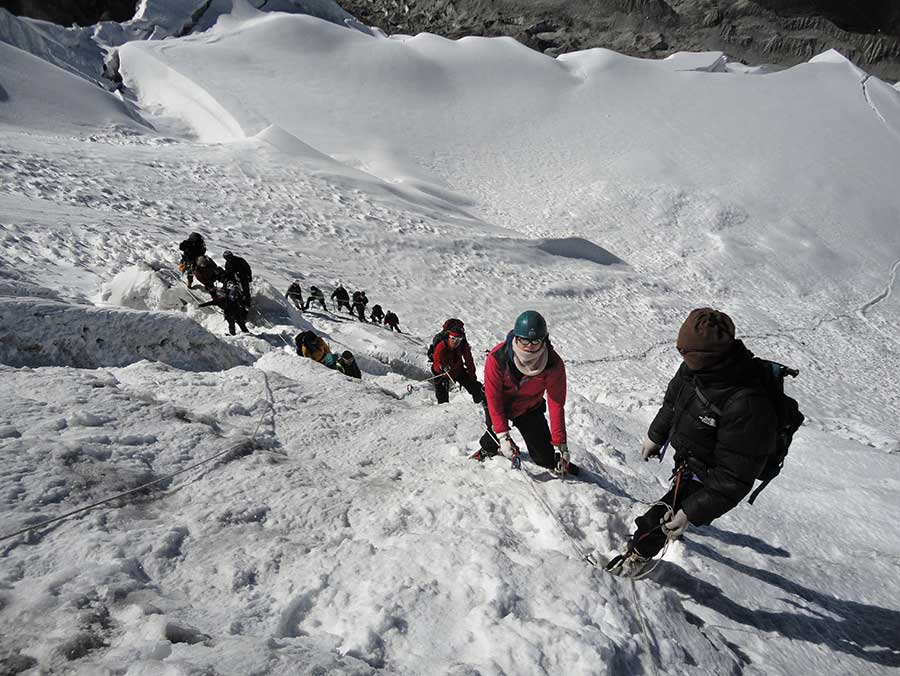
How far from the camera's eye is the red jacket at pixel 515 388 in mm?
3373

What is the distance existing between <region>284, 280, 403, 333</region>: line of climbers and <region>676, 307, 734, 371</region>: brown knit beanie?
1004cm

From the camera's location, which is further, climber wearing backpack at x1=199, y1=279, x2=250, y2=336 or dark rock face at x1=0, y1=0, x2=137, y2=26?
dark rock face at x1=0, y1=0, x2=137, y2=26

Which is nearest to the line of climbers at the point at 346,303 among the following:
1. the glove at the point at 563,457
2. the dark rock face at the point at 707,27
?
the glove at the point at 563,457

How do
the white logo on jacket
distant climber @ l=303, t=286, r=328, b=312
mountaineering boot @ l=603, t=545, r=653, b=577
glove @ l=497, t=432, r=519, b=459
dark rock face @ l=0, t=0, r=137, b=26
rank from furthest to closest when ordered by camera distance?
dark rock face @ l=0, t=0, r=137, b=26
distant climber @ l=303, t=286, r=328, b=312
glove @ l=497, t=432, r=519, b=459
mountaineering boot @ l=603, t=545, r=653, b=577
the white logo on jacket

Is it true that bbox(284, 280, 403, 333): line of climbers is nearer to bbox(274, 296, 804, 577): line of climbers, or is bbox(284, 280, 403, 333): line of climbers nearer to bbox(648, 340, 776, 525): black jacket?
bbox(274, 296, 804, 577): line of climbers

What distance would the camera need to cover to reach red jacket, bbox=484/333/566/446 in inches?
133

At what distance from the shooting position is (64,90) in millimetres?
23953

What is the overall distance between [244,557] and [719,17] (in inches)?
3000

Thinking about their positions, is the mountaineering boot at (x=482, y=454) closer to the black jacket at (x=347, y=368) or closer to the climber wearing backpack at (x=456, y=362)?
the climber wearing backpack at (x=456, y=362)

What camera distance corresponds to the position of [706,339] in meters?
2.34

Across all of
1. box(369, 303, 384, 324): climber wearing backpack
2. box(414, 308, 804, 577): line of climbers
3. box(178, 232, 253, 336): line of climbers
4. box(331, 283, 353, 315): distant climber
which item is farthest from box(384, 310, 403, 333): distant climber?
box(414, 308, 804, 577): line of climbers

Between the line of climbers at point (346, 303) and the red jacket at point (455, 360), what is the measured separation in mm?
6543

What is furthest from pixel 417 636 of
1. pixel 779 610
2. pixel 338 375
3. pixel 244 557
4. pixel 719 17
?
pixel 719 17

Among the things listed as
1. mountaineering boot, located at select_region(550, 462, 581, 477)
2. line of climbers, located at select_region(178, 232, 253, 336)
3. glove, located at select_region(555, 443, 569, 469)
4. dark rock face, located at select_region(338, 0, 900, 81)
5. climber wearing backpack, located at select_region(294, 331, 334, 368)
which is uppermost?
dark rock face, located at select_region(338, 0, 900, 81)
